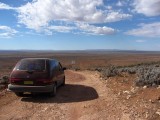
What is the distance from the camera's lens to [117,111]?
32.4ft

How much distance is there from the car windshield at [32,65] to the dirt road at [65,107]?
1.27 m

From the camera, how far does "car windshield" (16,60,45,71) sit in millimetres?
12617

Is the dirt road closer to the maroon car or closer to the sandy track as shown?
the sandy track

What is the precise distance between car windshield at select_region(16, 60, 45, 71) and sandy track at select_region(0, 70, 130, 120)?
49.9 inches

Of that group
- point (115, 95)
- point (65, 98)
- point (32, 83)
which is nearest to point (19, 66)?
point (32, 83)

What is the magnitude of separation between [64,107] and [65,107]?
0.04 metres

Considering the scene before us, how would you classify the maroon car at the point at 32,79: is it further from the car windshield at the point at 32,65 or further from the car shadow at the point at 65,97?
the car shadow at the point at 65,97

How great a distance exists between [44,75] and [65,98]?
1.33 meters

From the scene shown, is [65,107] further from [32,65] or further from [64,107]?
[32,65]

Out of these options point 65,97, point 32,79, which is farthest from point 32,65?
point 65,97

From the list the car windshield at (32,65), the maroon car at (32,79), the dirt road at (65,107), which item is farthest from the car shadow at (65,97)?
the car windshield at (32,65)

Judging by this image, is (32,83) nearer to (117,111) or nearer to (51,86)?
(51,86)

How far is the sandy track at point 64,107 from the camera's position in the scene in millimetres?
9344

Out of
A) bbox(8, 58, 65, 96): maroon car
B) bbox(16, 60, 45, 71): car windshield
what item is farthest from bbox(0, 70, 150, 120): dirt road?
bbox(16, 60, 45, 71): car windshield
